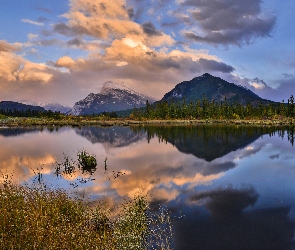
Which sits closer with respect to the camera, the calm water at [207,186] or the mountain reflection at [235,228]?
the mountain reflection at [235,228]

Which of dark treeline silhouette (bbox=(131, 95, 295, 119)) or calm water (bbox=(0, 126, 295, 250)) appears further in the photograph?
dark treeline silhouette (bbox=(131, 95, 295, 119))

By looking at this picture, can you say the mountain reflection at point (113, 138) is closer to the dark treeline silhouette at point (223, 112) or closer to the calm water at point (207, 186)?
the calm water at point (207, 186)

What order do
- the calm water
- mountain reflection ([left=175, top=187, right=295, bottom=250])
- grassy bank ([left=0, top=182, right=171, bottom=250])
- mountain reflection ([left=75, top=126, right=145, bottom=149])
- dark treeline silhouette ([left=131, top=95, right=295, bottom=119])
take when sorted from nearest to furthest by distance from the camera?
grassy bank ([left=0, top=182, right=171, bottom=250]) < mountain reflection ([left=175, top=187, right=295, bottom=250]) < the calm water < mountain reflection ([left=75, top=126, right=145, bottom=149]) < dark treeline silhouette ([left=131, top=95, right=295, bottom=119])

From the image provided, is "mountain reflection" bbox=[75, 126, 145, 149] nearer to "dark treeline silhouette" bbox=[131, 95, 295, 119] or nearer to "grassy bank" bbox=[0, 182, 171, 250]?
"grassy bank" bbox=[0, 182, 171, 250]

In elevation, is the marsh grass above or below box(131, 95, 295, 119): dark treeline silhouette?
below

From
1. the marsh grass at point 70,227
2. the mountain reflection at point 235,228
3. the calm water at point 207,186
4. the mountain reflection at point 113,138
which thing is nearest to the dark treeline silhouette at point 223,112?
the mountain reflection at point 113,138

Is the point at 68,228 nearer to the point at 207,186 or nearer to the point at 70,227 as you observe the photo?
Answer: the point at 70,227

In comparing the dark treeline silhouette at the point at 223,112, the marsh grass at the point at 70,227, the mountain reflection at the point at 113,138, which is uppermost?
the dark treeline silhouette at the point at 223,112

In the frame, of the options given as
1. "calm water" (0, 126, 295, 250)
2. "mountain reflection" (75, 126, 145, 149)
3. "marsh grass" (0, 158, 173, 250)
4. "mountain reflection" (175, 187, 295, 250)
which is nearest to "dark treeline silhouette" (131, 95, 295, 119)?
"mountain reflection" (75, 126, 145, 149)

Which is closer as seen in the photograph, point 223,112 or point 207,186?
point 207,186

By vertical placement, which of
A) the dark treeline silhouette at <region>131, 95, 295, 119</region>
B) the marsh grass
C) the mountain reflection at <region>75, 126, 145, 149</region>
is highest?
the dark treeline silhouette at <region>131, 95, 295, 119</region>

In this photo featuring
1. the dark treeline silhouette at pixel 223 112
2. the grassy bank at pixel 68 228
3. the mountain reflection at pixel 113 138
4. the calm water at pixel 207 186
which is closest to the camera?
the grassy bank at pixel 68 228

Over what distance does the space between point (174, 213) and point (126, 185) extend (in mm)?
7925

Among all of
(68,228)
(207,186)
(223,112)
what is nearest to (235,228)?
(68,228)
